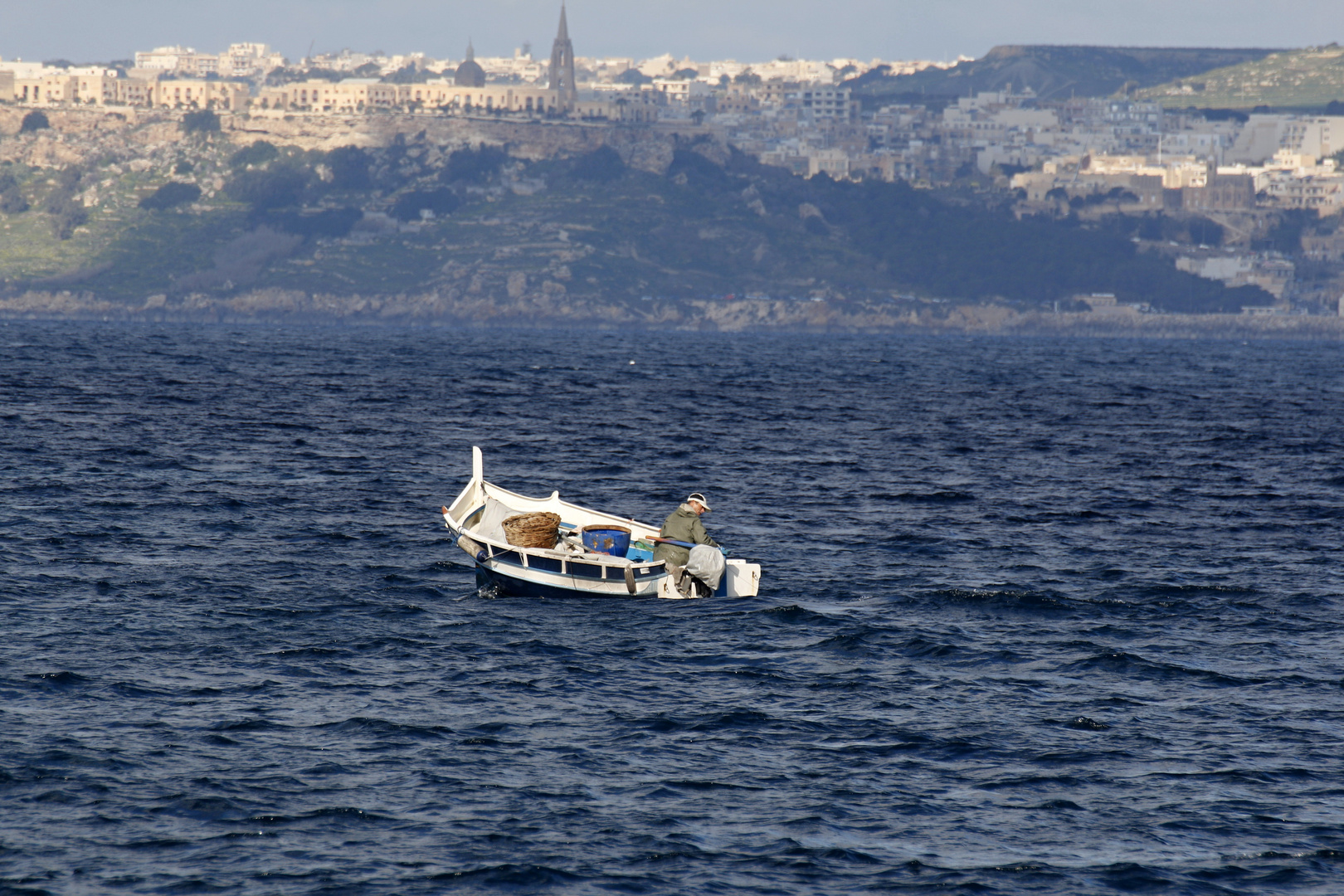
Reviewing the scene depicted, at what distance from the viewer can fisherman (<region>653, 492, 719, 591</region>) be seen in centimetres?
3197

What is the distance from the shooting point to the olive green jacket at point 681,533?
31969 millimetres

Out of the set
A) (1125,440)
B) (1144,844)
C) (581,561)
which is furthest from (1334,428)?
(1144,844)

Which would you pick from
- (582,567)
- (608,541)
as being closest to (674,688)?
(582,567)

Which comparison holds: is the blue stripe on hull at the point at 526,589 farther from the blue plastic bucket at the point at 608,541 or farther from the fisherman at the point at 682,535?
the blue plastic bucket at the point at 608,541

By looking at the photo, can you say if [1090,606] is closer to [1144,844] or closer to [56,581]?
[1144,844]

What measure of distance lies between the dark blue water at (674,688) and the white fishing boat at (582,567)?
463mm

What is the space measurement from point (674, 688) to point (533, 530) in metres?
7.32

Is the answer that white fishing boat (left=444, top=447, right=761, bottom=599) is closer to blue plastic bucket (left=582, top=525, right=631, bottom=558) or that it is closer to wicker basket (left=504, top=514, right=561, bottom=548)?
blue plastic bucket (left=582, top=525, right=631, bottom=558)

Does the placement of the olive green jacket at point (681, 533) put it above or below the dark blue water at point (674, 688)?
above

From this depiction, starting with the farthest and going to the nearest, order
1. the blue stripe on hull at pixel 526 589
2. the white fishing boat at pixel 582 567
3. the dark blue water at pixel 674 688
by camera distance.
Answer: the blue stripe on hull at pixel 526 589 < the white fishing boat at pixel 582 567 < the dark blue water at pixel 674 688

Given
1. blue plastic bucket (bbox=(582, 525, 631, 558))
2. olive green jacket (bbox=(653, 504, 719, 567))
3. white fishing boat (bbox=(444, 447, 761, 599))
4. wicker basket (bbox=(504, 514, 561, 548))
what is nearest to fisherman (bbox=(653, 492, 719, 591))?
olive green jacket (bbox=(653, 504, 719, 567))

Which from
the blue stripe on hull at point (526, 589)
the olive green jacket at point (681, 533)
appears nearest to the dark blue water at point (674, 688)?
the blue stripe on hull at point (526, 589)

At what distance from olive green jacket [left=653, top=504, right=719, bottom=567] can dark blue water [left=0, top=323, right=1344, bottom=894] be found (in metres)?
1.08

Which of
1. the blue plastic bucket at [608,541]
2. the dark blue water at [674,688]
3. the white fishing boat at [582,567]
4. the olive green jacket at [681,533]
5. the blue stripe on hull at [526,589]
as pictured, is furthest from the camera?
the blue plastic bucket at [608,541]
